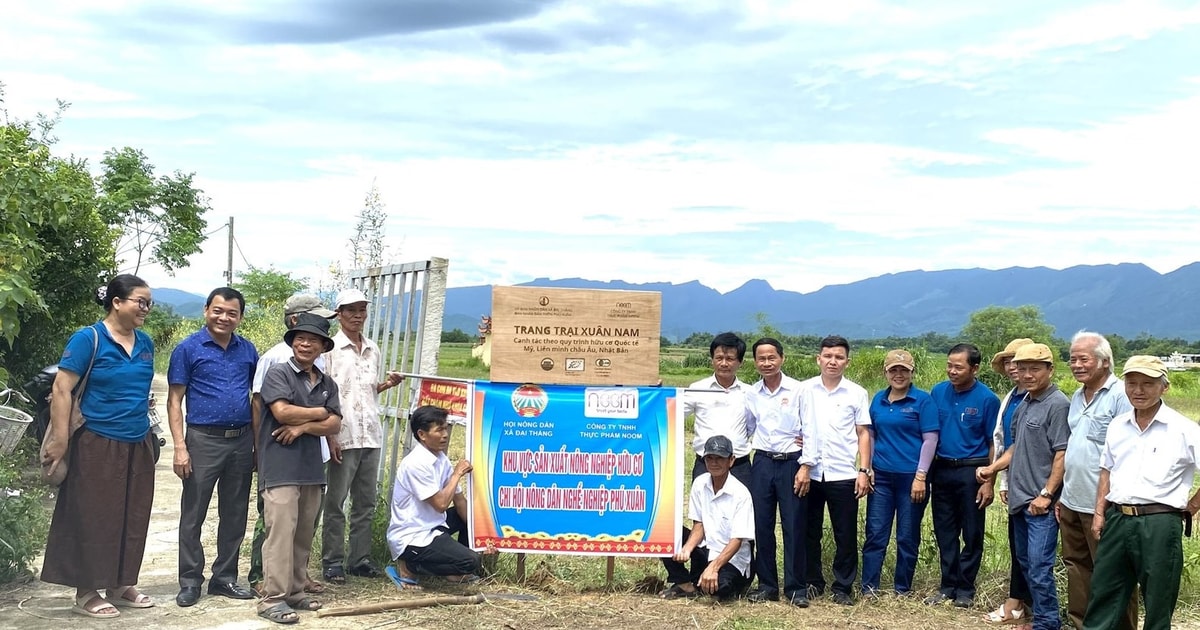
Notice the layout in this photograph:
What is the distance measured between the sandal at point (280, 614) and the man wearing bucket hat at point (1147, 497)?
413 centimetres

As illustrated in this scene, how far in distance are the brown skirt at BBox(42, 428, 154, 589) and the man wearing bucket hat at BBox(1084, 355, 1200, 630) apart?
5.11 meters

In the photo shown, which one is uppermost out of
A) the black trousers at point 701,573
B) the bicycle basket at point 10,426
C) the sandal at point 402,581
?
the bicycle basket at point 10,426

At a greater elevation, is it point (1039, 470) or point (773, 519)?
point (1039, 470)

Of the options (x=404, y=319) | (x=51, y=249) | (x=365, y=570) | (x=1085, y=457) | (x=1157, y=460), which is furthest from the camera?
(x=51, y=249)

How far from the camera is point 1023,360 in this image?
5.61 meters

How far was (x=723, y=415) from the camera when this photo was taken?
20.0ft

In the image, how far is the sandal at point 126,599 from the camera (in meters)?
5.66

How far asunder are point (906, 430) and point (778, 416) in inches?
29.8

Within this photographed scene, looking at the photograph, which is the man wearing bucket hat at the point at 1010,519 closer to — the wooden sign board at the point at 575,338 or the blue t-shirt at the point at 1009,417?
the blue t-shirt at the point at 1009,417

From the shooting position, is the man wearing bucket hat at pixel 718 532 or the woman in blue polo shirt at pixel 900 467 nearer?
the man wearing bucket hat at pixel 718 532

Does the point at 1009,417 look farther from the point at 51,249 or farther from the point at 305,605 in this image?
the point at 51,249

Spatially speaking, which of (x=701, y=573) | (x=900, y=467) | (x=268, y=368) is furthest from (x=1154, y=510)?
(x=268, y=368)

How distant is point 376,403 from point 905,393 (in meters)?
3.24

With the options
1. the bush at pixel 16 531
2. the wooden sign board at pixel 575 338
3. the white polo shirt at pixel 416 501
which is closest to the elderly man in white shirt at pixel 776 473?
the wooden sign board at pixel 575 338
